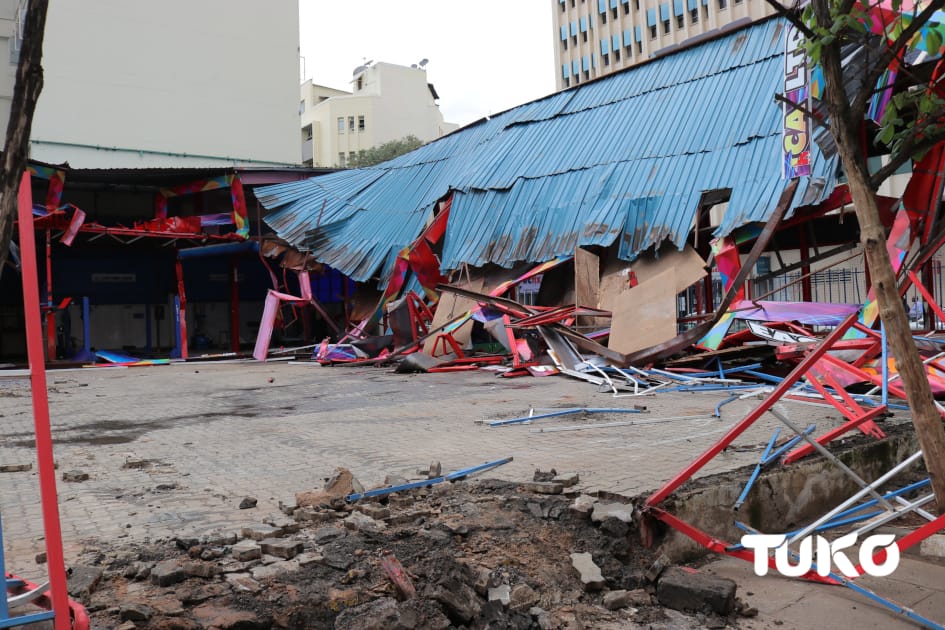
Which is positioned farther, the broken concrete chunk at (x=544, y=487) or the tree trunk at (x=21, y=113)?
the broken concrete chunk at (x=544, y=487)

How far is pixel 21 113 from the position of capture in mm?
2320

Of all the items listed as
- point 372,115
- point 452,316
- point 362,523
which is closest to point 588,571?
point 362,523

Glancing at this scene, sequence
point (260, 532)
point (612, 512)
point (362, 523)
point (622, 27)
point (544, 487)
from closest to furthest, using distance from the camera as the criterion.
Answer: point (260, 532) < point (362, 523) < point (612, 512) < point (544, 487) < point (622, 27)

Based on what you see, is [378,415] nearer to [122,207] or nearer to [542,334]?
[542,334]

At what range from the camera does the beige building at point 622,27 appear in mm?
62156

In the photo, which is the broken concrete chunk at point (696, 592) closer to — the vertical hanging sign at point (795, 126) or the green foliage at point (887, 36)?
the green foliage at point (887, 36)

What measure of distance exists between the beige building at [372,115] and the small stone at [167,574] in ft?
220

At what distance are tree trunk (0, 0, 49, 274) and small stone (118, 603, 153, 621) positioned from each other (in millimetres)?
1658

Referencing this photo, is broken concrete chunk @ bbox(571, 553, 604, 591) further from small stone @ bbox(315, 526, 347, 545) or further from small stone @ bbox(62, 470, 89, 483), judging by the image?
small stone @ bbox(62, 470, 89, 483)

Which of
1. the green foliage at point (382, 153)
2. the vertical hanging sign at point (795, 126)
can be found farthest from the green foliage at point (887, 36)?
the green foliage at point (382, 153)

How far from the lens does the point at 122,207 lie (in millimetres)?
26219

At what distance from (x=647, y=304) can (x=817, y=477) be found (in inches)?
327

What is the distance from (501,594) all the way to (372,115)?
69.6 metres

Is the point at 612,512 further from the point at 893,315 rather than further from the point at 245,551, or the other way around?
the point at 245,551
